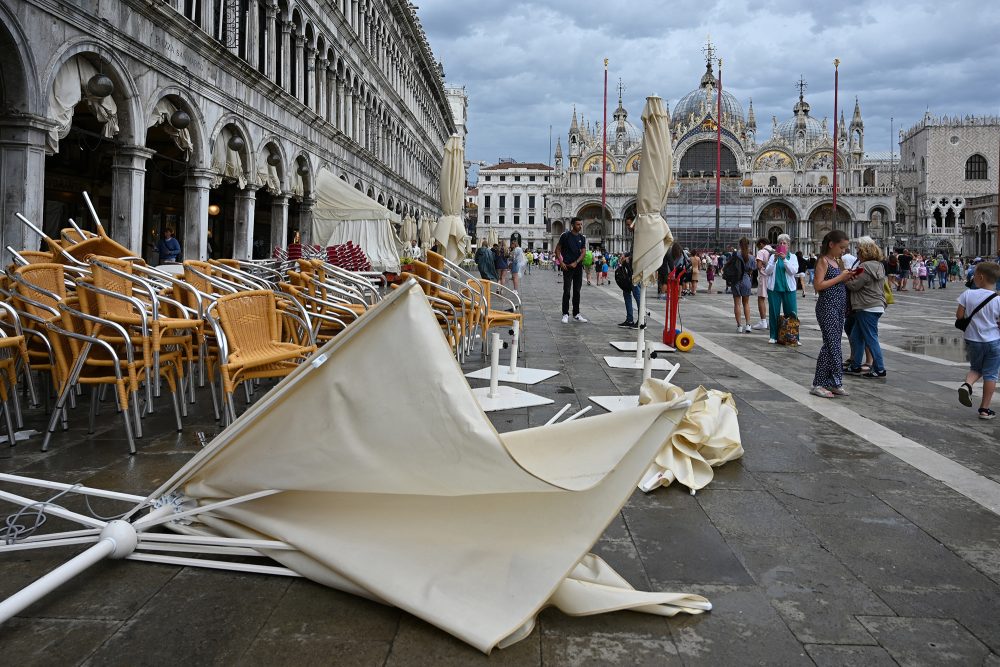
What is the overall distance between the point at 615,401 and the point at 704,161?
273 feet

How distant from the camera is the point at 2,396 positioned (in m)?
3.99

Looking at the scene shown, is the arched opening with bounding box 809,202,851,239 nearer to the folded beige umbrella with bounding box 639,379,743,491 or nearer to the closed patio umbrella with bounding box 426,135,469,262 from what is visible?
the closed patio umbrella with bounding box 426,135,469,262

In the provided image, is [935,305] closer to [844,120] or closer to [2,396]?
[2,396]

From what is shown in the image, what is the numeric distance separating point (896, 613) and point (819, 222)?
270 ft

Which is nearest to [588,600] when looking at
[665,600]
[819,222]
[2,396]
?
[665,600]

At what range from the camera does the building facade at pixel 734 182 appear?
247 feet

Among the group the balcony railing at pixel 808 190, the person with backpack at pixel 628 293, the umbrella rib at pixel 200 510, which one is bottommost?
the umbrella rib at pixel 200 510

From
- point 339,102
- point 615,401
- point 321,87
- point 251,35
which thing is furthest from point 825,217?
point 615,401

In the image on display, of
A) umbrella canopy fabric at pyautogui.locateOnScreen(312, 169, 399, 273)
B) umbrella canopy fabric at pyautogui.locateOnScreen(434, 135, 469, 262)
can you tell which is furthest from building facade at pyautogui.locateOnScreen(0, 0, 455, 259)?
umbrella canopy fabric at pyautogui.locateOnScreen(434, 135, 469, 262)

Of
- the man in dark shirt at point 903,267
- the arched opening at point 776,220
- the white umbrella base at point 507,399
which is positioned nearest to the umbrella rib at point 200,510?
the white umbrella base at point 507,399

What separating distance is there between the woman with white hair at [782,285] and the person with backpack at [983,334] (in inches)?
161

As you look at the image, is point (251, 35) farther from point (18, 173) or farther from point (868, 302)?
point (868, 302)

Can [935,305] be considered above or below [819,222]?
below

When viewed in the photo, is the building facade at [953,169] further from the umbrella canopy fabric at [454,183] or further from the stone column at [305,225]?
the umbrella canopy fabric at [454,183]
